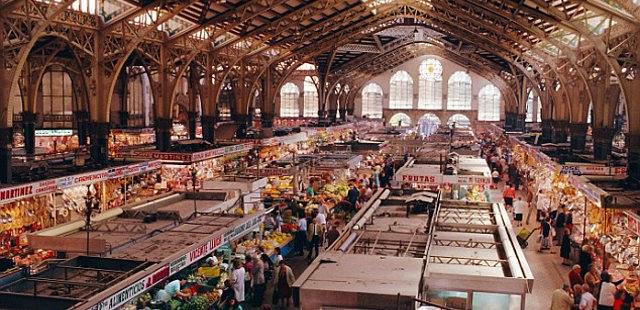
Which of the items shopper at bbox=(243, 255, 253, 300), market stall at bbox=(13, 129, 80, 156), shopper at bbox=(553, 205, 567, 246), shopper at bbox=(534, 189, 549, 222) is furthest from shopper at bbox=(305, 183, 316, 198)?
market stall at bbox=(13, 129, 80, 156)

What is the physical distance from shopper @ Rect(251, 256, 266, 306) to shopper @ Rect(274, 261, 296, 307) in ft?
0.81

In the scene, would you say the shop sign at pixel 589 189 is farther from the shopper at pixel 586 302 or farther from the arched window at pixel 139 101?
the arched window at pixel 139 101

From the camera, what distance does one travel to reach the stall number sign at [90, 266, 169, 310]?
6426mm

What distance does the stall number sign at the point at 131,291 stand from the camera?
6.43 meters

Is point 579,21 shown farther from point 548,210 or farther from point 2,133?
point 2,133

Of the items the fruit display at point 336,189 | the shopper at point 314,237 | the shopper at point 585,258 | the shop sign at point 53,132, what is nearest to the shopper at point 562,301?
the shopper at point 585,258

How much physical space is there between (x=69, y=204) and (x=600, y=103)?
547 inches

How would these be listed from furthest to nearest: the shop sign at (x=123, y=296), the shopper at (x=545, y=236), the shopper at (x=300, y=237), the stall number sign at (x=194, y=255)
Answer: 1. the shopper at (x=545, y=236)
2. the shopper at (x=300, y=237)
3. the stall number sign at (x=194, y=255)
4. the shop sign at (x=123, y=296)

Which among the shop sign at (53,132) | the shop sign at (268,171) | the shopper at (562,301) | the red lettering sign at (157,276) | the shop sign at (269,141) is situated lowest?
the shopper at (562,301)

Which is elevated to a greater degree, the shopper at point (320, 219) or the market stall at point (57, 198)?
the market stall at point (57, 198)

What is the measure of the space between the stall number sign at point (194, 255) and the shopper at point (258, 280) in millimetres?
1898

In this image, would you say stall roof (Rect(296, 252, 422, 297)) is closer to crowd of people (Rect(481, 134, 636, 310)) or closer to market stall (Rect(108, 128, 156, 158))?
crowd of people (Rect(481, 134, 636, 310))

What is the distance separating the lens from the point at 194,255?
8844mm

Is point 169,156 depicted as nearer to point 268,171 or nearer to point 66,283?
point 268,171
